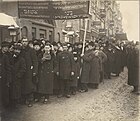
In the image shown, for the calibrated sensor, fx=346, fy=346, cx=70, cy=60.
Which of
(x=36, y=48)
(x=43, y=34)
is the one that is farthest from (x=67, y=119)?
(x=43, y=34)

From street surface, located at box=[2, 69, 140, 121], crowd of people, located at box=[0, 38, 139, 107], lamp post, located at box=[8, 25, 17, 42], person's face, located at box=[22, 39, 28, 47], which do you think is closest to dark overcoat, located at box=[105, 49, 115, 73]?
crowd of people, located at box=[0, 38, 139, 107]

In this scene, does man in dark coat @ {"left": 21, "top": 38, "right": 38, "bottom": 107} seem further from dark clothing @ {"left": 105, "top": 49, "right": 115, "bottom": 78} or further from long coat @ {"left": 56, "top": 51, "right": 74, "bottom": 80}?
dark clothing @ {"left": 105, "top": 49, "right": 115, "bottom": 78}

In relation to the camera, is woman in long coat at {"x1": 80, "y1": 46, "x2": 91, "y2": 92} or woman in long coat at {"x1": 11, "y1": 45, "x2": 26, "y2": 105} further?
woman in long coat at {"x1": 80, "y1": 46, "x2": 91, "y2": 92}

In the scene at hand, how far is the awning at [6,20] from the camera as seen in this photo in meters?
3.07

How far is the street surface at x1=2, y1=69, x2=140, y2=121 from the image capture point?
106 inches

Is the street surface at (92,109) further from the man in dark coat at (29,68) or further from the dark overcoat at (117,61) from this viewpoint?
the dark overcoat at (117,61)

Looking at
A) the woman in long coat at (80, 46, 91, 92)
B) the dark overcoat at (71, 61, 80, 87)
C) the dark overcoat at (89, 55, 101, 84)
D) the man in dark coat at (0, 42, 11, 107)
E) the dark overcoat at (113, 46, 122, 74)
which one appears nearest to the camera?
the man in dark coat at (0, 42, 11, 107)

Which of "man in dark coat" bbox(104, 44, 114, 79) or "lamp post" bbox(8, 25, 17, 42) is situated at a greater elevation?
"lamp post" bbox(8, 25, 17, 42)

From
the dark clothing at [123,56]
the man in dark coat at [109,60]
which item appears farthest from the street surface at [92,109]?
the dark clothing at [123,56]

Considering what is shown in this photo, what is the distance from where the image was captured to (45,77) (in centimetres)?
333

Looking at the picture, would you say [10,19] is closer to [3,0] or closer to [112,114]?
[3,0]

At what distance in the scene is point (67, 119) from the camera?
2.70 meters

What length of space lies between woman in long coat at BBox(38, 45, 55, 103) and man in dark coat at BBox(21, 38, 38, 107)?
3.2 inches

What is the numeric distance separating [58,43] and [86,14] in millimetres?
811
